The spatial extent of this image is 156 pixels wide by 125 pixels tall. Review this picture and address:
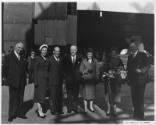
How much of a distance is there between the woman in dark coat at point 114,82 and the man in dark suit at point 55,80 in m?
0.67

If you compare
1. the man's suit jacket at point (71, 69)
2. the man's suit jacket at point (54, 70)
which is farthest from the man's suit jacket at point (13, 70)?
the man's suit jacket at point (71, 69)

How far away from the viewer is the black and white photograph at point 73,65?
13.7 ft

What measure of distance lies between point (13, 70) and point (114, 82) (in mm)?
1387

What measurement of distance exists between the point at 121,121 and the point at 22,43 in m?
1.75

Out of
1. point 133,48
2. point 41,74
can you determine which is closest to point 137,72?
point 133,48

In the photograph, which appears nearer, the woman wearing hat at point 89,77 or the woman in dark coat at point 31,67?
the woman in dark coat at point 31,67

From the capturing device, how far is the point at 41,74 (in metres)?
4.17

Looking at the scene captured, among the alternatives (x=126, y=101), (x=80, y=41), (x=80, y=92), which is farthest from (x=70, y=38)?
(x=126, y=101)

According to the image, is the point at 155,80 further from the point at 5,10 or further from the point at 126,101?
the point at 5,10

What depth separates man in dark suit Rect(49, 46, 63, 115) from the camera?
4227 millimetres

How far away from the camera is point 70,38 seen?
14.5 feet

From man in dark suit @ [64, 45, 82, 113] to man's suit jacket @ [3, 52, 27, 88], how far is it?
0.63 metres

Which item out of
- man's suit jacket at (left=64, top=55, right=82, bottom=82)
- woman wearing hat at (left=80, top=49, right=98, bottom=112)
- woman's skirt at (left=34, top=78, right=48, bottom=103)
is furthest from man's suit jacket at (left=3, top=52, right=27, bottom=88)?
woman wearing hat at (left=80, top=49, right=98, bottom=112)

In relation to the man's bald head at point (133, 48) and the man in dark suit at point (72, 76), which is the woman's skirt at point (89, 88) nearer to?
the man in dark suit at point (72, 76)
